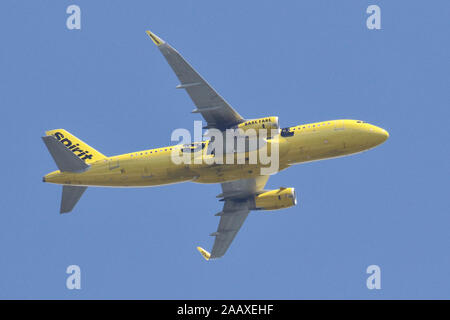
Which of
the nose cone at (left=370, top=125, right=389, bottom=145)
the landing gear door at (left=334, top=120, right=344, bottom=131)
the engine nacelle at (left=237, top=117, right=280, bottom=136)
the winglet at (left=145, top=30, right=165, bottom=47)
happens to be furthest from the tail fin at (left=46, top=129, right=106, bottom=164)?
the nose cone at (left=370, top=125, right=389, bottom=145)

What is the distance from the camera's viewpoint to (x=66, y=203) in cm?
7931

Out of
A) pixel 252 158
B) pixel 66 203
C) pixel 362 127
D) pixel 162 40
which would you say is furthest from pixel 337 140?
pixel 66 203

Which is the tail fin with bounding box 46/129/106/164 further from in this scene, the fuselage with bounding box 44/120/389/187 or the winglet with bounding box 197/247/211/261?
the winglet with bounding box 197/247/211/261

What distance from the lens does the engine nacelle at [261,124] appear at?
7281 centimetres

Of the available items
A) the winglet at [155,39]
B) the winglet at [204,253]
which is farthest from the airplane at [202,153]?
the winglet at [204,253]

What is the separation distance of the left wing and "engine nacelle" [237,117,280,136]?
9785 millimetres

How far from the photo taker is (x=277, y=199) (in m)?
80.4

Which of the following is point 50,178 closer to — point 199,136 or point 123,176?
point 123,176

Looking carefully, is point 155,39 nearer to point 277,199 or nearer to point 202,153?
point 202,153

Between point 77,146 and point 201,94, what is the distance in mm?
15725

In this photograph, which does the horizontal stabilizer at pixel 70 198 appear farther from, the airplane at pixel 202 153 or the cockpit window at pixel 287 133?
the cockpit window at pixel 287 133

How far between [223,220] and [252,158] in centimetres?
1133

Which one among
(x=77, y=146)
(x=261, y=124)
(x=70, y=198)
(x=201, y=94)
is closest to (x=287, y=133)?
(x=261, y=124)

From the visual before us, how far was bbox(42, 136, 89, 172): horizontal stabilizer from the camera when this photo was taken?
75.3m
